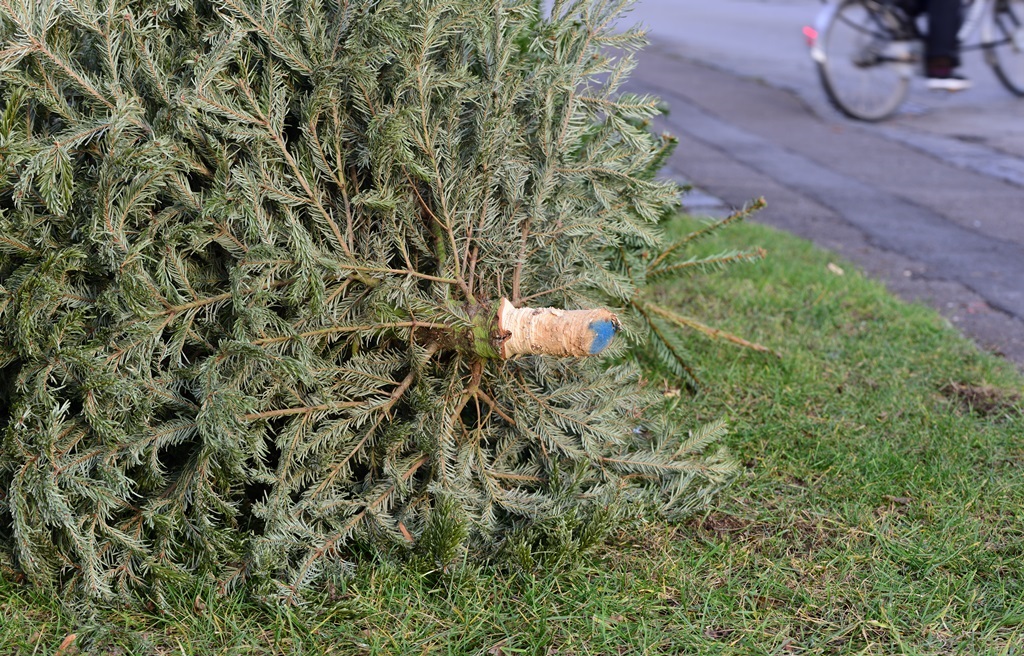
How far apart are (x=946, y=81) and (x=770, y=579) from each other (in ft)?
22.3

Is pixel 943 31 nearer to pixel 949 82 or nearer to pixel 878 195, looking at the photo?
pixel 949 82

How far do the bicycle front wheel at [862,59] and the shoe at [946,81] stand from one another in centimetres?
20

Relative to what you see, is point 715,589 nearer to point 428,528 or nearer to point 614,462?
point 614,462

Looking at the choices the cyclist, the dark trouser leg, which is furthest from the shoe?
the dark trouser leg

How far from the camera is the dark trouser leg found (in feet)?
25.1

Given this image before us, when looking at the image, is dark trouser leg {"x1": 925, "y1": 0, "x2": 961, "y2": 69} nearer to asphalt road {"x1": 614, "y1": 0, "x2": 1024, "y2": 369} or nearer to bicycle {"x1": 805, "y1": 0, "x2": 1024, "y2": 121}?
bicycle {"x1": 805, "y1": 0, "x2": 1024, "y2": 121}

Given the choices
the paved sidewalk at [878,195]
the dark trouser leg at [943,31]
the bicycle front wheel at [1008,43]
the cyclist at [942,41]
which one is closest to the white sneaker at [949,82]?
the cyclist at [942,41]

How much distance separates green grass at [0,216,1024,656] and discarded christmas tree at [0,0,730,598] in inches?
4.9

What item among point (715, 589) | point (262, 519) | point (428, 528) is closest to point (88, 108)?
point (262, 519)

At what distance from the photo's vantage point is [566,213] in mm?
2605

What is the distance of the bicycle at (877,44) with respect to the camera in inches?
313

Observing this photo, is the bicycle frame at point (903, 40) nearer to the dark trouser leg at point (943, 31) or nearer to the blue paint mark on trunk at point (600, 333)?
the dark trouser leg at point (943, 31)

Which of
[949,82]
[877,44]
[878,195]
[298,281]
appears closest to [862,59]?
[877,44]

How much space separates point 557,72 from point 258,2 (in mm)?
763
